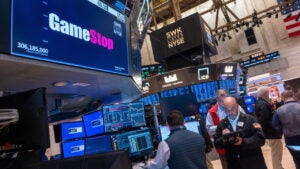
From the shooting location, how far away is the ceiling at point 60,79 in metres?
1.76

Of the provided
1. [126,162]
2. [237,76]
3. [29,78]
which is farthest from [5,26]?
[237,76]

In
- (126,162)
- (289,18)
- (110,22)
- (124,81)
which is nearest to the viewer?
(126,162)

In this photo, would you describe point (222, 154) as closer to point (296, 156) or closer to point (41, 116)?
point (296, 156)

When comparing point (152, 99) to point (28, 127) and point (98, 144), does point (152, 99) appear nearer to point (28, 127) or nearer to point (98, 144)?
point (98, 144)

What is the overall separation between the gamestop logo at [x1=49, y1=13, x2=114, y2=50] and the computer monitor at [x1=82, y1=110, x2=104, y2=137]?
1.04 meters

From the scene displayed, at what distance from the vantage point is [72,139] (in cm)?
418

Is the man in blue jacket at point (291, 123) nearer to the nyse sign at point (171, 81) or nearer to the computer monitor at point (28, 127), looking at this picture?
the computer monitor at point (28, 127)

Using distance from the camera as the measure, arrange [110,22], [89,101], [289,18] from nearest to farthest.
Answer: [110,22]
[89,101]
[289,18]

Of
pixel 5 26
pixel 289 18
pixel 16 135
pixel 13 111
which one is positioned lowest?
pixel 16 135

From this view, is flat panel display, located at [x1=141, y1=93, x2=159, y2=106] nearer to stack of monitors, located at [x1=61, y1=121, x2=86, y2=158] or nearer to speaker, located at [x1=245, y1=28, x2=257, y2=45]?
stack of monitors, located at [x1=61, y1=121, x2=86, y2=158]

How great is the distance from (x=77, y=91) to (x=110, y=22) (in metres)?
0.86

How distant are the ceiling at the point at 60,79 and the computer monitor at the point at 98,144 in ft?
1.79

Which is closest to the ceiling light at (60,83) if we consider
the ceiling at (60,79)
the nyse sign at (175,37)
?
the ceiling at (60,79)

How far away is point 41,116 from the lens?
1.25 m
